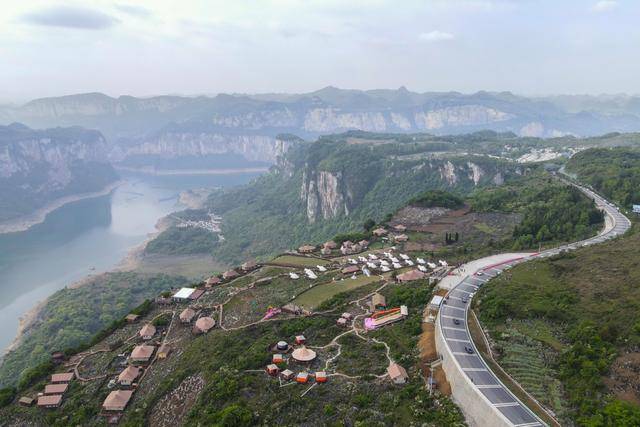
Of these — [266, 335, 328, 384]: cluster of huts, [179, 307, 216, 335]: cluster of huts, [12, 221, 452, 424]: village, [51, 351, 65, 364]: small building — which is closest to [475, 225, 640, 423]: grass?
[12, 221, 452, 424]: village

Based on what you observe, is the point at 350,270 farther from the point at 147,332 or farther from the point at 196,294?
the point at 147,332

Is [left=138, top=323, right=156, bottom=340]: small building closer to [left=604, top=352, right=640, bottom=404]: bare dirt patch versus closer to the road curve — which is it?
the road curve

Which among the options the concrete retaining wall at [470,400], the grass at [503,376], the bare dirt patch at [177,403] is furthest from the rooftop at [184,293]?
the concrete retaining wall at [470,400]

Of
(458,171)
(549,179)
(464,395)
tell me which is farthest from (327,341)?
(458,171)

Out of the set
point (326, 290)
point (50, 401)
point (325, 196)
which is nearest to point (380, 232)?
point (326, 290)

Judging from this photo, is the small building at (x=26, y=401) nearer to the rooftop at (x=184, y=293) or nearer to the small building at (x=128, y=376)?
the small building at (x=128, y=376)

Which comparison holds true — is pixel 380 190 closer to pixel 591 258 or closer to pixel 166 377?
pixel 591 258
